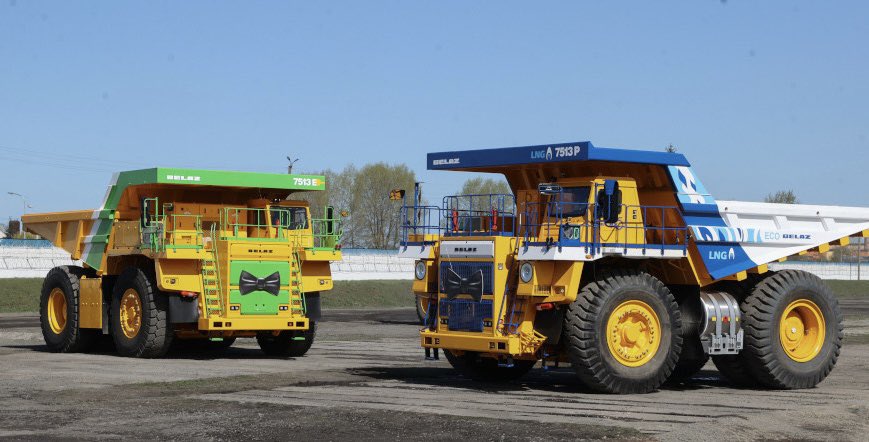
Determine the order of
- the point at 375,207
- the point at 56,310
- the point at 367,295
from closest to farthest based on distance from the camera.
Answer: the point at 56,310 < the point at 367,295 < the point at 375,207

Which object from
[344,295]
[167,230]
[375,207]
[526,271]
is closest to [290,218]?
[167,230]

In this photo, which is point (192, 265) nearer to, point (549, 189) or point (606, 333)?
point (549, 189)

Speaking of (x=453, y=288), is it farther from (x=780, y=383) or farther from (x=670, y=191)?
(x=780, y=383)

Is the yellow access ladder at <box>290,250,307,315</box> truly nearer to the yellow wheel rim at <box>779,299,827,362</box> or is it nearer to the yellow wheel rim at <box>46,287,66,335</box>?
the yellow wheel rim at <box>46,287,66,335</box>

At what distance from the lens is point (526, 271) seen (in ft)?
51.0

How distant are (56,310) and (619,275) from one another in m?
13.4

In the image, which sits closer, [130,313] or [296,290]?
[296,290]

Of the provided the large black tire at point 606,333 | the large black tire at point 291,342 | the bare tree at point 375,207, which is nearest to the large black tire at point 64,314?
the large black tire at point 291,342

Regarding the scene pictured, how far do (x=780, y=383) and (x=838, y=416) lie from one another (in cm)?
364

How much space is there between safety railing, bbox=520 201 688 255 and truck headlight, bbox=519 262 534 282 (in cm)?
30

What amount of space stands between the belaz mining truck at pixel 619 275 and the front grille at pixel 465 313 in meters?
0.02

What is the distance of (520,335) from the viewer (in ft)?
51.4

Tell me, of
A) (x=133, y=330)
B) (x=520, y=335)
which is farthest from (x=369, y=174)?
(x=520, y=335)

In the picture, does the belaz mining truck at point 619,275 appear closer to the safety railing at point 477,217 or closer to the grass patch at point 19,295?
the safety railing at point 477,217
